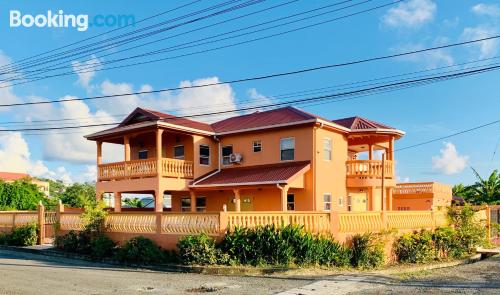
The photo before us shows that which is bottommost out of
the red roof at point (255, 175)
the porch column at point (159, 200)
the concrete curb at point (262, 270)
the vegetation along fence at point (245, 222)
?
the concrete curb at point (262, 270)

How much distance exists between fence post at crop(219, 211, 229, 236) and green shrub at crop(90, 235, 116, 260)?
191 inches

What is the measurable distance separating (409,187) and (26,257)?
865 inches

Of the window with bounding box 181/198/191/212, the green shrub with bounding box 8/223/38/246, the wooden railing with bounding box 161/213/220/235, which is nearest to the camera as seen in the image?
the wooden railing with bounding box 161/213/220/235

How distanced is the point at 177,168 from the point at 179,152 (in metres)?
1.97

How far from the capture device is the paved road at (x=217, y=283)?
1155 centimetres

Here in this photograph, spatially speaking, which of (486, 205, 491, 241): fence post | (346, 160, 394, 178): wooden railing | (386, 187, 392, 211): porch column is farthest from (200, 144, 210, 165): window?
(486, 205, 491, 241): fence post

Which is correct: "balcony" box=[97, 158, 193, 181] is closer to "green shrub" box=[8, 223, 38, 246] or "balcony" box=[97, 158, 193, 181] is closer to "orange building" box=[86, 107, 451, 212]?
"orange building" box=[86, 107, 451, 212]

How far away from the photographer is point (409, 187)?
29969 millimetres

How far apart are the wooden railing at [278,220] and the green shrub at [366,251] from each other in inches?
→ 47.0

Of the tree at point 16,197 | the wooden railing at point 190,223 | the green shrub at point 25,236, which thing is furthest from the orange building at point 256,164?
the tree at point 16,197

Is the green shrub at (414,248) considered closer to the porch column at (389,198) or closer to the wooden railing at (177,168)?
the porch column at (389,198)

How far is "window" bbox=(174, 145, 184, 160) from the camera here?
2583 centimetres

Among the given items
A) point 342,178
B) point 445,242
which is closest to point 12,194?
point 342,178

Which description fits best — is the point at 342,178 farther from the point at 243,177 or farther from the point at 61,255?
the point at 61,255
